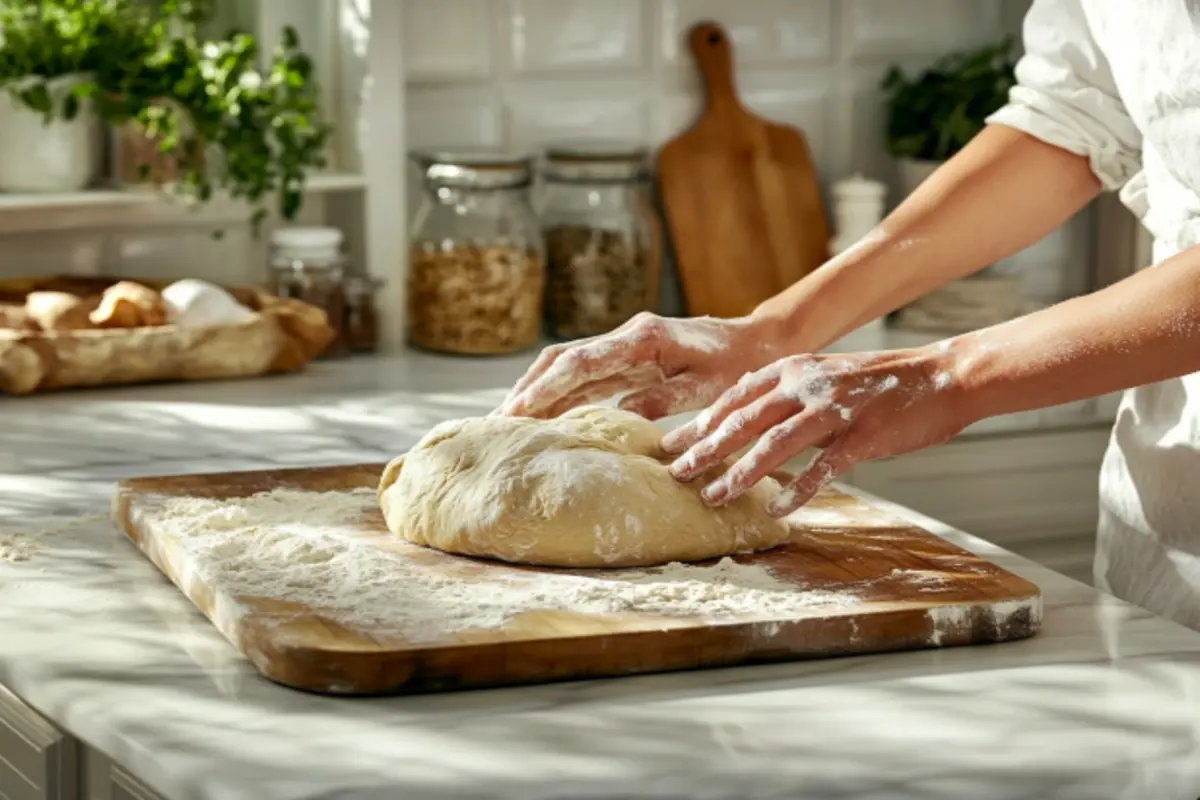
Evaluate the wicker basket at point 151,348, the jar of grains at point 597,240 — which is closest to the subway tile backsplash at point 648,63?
the jar of grains at point 597,240

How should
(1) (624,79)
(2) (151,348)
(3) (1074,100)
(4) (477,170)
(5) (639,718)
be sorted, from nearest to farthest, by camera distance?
(5) (639,718) → (3) (1074,100) → (2) (151,348) → (4) (477,170) → (1) (624,79)

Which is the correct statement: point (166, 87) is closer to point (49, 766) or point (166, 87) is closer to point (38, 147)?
point (38, 147)

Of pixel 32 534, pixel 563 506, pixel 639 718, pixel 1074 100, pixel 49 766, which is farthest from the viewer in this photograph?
pixel 1074 100

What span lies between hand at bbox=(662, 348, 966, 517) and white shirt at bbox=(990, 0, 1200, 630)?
28 centimetres

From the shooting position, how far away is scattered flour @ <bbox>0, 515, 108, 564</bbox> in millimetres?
1352

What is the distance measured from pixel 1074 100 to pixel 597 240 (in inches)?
39.5

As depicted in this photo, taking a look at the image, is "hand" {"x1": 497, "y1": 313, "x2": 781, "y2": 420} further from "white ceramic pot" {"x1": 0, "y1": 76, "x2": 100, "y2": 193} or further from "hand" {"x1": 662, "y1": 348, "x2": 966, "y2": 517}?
"white ceramic pot" {"x1": 0, "y1": 76, "x2": 100, "y2": 193}

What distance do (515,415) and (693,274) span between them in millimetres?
1098

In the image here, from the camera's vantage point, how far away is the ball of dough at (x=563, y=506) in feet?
4.16

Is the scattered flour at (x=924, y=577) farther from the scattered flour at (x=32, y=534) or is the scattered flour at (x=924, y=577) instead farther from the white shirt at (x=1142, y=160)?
the scattered flour at (x=32, y=534)

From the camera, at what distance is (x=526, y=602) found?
117cm

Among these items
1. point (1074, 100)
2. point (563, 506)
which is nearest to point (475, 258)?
point (1074, 100)

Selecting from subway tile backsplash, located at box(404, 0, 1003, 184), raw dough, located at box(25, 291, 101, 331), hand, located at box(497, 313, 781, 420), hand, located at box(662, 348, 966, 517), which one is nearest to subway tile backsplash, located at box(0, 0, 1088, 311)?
subway tile backsplash, located at box(404, 0, 1003, 184)

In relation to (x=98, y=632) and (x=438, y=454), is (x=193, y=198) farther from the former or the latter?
(x=98, y=632)
